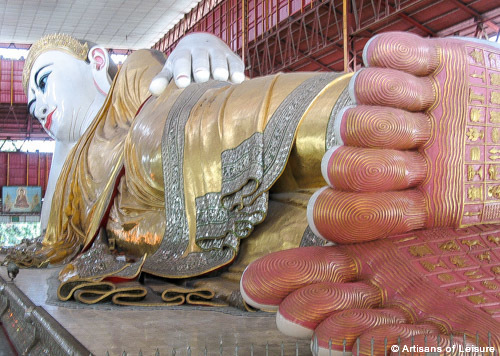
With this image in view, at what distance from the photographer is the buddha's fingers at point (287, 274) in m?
1.14

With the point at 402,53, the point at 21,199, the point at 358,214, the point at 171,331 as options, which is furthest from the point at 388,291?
the point at 21,199

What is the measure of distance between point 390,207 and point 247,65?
8.29 m

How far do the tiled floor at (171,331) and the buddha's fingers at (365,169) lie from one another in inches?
14.3

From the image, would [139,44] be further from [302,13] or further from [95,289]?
[95,289]

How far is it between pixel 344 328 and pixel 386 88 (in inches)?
18.9

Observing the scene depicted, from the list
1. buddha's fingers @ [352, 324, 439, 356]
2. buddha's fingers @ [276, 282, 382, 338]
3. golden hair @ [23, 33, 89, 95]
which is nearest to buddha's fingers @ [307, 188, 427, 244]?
buddha's fingers @ [276, 282, 382, 338]

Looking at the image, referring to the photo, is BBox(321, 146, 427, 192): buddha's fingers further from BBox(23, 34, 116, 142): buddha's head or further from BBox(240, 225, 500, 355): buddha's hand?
BBox(23, 34, 116, 142): buddha's head

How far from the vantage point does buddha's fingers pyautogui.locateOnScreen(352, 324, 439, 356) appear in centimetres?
97

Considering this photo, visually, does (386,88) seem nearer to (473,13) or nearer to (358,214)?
(358,214)

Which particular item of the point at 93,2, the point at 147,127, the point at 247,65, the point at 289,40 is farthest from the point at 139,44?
the point at 147,127

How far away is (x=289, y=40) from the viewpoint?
8.11 meters

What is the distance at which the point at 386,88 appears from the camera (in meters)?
1.21

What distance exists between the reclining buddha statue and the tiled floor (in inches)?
6.7

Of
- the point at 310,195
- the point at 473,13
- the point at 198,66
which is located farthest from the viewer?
the point at 473,13
